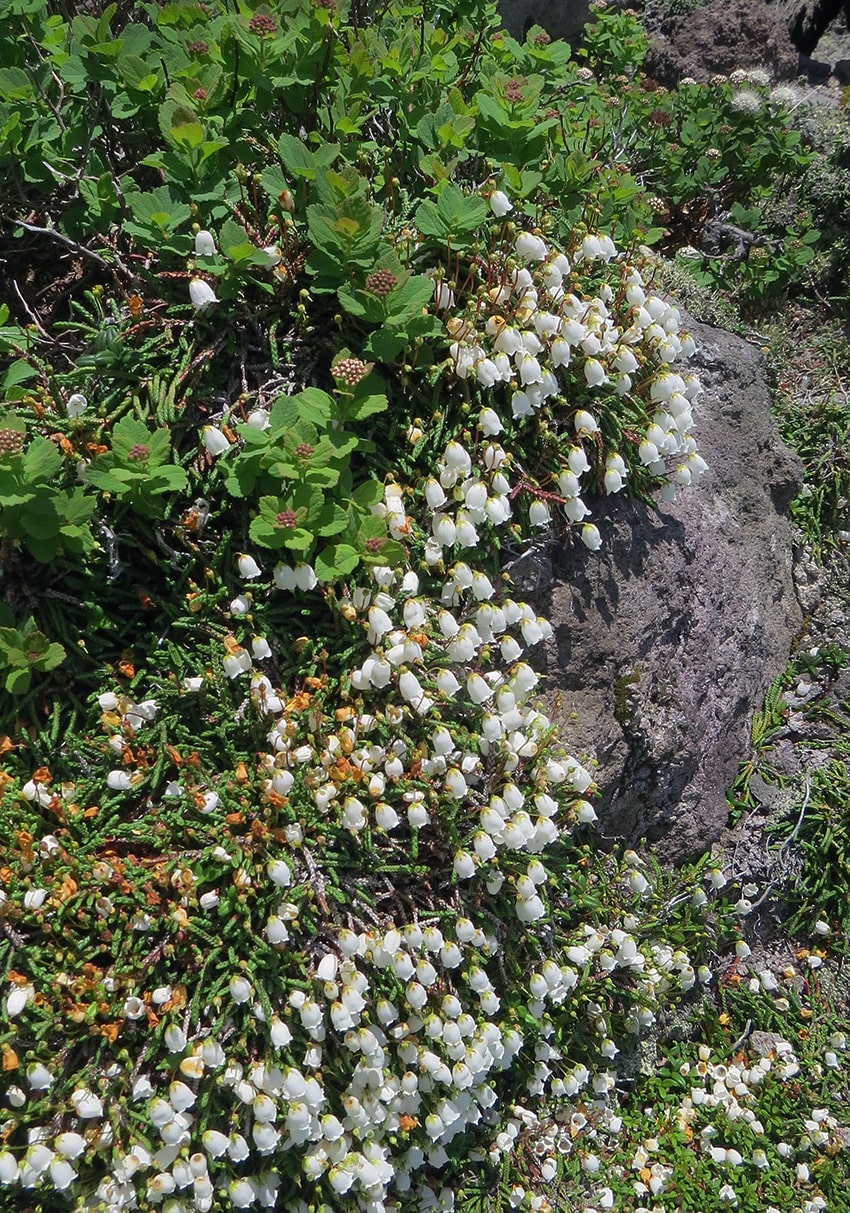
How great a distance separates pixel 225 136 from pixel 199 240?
A: 0.45 metres

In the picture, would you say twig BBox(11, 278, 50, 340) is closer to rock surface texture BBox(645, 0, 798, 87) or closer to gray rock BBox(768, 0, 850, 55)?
rock surface texture BBox(645, 0, 798, 87)

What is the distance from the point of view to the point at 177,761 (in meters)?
2.86

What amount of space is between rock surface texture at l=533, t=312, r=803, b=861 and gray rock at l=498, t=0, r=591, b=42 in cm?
329

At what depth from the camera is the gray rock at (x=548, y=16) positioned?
20.9 ft

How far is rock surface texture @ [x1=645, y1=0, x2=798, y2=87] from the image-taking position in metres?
6.83

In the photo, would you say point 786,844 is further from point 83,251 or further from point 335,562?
point 83,251

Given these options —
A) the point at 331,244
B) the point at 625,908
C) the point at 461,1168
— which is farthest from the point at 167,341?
the point at 461,1168

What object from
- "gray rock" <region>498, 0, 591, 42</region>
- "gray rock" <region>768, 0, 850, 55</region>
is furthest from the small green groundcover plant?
"gray rock" <region>768, 0, 850, 55</region>

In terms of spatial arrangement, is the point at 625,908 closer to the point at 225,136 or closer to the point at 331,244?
Answer: the point at 331,244

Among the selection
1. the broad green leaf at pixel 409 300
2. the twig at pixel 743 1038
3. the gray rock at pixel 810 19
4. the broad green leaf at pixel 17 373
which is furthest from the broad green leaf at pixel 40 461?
the gray rock at pixel 810 19

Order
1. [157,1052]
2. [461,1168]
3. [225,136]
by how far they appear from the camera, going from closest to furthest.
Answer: [157,1052]
[225,136]
[461,1168]

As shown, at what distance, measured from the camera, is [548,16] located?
6605 mm

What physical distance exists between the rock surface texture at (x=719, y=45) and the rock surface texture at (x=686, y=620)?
133 inches

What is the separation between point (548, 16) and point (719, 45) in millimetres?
1386
